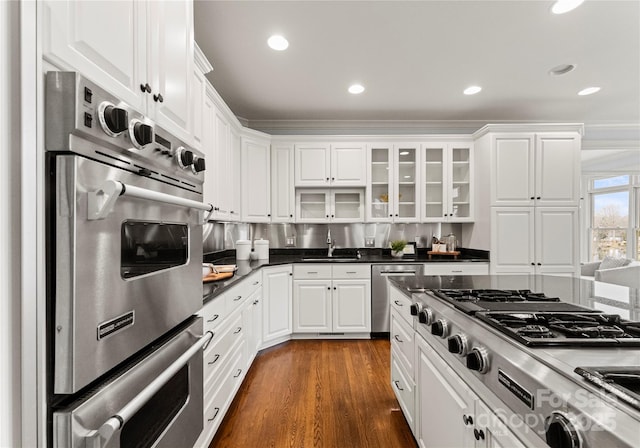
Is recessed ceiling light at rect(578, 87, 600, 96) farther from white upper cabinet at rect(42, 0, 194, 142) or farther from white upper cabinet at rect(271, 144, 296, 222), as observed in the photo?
white upper cabinet at rect(42, 0, 194, 142)

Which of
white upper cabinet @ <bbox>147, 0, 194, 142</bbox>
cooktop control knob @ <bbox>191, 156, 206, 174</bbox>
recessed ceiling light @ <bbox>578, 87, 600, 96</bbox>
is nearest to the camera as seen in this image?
white upper cabinet @ <bbox>147, 0, 194, 142</bbox>

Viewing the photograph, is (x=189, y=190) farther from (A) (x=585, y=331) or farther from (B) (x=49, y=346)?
(A) (x=585, y=331)

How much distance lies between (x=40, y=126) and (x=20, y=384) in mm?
511

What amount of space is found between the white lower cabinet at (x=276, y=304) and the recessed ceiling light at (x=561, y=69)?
3278 millimetres

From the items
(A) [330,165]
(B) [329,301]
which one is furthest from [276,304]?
(A) [330,165]

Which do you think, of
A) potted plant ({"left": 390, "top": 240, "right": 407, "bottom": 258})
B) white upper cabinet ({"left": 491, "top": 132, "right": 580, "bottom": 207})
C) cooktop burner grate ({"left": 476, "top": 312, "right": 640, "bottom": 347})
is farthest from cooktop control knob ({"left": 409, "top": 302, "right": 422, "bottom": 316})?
white upper cabinet ({"left": 491, "top": 132, "right": 580, "bottom": 207})

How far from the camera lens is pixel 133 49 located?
989 mm

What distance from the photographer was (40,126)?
607 millimetres

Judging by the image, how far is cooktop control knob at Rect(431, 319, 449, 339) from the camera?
1.16m

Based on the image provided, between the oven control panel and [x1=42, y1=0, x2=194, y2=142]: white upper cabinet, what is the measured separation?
0.30 feet

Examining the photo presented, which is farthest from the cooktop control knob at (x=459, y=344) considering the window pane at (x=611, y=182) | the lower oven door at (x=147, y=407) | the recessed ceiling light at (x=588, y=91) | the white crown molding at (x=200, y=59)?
the window pane at (x=611, y=182)

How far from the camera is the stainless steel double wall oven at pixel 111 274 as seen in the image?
63cm

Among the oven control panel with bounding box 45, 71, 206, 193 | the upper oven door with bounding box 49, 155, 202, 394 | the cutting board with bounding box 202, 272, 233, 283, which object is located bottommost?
the cutting board with bounding box 202, 272, 233, 283

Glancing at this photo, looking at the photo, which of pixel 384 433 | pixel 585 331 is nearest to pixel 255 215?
pixel 384 433
